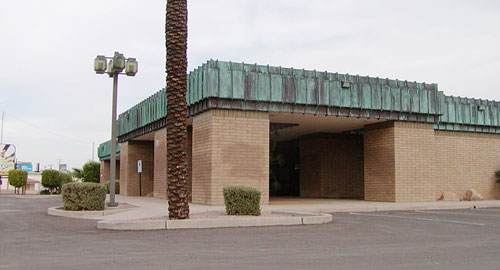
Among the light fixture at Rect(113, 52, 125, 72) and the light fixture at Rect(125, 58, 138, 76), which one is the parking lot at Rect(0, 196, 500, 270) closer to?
the light fixture at Rect(113, 52, 125, 72)

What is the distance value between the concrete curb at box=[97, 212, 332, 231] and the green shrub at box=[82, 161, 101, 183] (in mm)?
43057

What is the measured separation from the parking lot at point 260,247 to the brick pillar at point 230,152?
7.36 m

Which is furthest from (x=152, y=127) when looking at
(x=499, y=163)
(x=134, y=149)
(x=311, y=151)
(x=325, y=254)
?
(x=325, y=254)

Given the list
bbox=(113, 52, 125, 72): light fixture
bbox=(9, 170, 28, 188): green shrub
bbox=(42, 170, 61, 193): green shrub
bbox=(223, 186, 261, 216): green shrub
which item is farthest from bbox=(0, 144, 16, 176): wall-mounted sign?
bbox=(223, 186, 261, 216): green shrub

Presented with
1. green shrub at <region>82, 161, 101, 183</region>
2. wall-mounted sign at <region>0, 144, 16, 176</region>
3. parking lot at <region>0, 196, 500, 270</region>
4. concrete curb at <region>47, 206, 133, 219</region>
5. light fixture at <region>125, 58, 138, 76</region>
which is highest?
light fixture at <region>125, 58, 138, 76</region>

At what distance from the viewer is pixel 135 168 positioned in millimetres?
34219

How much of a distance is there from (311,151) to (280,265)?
23877 mm

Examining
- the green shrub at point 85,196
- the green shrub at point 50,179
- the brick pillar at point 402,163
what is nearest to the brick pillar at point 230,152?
the green shrub at point 85,196

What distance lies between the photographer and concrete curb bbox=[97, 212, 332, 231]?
1230 cm

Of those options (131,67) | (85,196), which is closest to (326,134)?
(131,67)

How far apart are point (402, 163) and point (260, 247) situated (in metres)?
16.0

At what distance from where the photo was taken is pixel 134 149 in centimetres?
3466

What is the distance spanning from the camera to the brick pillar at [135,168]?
33969mm

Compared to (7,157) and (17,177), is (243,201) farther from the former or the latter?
(7,157)
